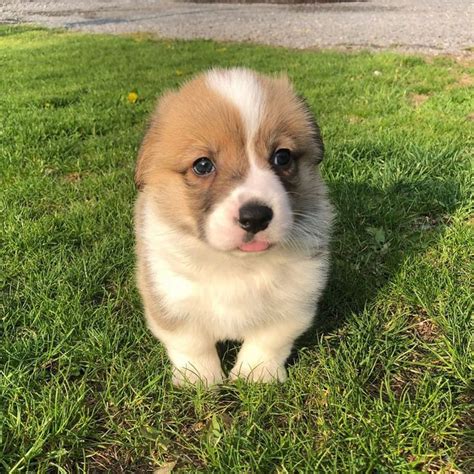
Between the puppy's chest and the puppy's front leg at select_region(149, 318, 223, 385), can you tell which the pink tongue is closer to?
the puppy's chest

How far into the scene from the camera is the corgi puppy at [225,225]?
1.77 m

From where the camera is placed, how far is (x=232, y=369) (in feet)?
7.08

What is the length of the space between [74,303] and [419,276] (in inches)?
66.8

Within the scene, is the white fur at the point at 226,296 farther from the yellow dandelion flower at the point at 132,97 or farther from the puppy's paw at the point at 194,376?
the yellow dandelion flower at the point at 132,97

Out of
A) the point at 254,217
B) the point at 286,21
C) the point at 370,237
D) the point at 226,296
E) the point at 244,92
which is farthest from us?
the point at 286,21

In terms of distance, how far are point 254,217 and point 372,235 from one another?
5.09 feet

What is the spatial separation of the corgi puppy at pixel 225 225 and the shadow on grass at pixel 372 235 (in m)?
0.38

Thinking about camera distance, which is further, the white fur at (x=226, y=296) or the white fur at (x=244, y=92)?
the white fur at (x=226, y=296)

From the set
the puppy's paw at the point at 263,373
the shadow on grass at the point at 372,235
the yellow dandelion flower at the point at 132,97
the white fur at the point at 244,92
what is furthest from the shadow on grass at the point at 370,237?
the yellow dandelion flower at the point at 132,97

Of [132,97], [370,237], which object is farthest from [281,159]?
[132,97]

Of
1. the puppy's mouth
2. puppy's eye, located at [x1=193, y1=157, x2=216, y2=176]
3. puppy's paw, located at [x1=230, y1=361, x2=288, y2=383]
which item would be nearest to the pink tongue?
the puppy's mouth

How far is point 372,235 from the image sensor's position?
9.72 ft

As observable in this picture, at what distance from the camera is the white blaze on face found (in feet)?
5.41

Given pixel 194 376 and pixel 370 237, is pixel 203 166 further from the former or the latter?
pixel 370 237
